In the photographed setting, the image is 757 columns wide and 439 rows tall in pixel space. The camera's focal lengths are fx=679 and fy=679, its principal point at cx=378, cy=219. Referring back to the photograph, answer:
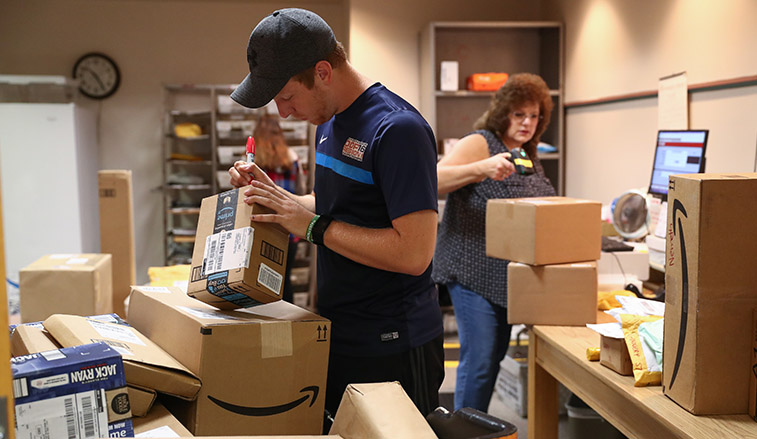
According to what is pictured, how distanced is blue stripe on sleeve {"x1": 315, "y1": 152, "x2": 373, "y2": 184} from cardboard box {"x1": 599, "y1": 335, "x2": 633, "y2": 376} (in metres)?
0.78

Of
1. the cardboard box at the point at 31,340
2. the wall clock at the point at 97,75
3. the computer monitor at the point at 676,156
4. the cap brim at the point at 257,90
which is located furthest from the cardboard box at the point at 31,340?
the wall clock at the point at 97,75

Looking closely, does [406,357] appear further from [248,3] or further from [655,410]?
[248,3]

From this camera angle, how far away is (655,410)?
57.1 inches

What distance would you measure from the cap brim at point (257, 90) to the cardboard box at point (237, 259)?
0.19 meters

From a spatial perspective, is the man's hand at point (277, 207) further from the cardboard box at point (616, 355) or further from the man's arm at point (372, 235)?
the cardboard box at point (616, 355)

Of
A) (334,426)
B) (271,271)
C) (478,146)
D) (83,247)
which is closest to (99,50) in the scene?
(83,247)

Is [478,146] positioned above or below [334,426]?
above

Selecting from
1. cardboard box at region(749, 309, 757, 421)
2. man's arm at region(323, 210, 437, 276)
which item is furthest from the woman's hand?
cardboard box at region(749, 309, 757, 421)

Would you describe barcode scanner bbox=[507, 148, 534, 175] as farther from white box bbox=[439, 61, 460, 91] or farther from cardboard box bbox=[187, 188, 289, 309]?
white box bbox=[439, 61, 460, 91]

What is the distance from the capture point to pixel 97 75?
612 centimetres

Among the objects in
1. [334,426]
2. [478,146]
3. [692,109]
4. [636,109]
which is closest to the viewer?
[334,426]

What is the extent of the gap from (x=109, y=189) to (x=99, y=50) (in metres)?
3.86

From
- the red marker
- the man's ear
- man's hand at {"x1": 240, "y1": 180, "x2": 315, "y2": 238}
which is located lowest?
man's hand at {"x1": 240, "y1": 180, "x2": 315, "y2": 238}

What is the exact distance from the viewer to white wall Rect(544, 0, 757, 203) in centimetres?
279
